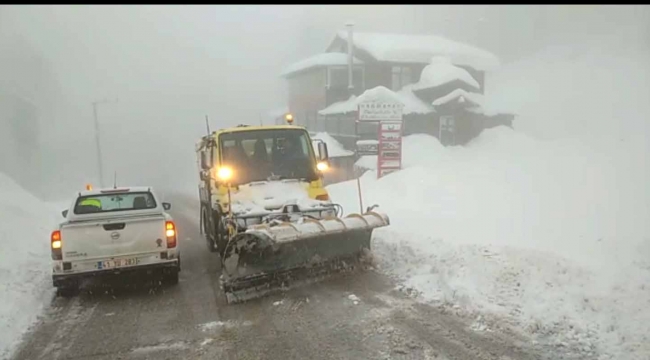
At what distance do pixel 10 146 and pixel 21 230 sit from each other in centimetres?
3986

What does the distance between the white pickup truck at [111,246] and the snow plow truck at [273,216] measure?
1.00 m

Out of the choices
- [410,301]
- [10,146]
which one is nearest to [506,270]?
[410,301]

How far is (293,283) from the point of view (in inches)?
339

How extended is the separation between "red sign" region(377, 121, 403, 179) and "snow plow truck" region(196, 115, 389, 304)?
10523 mm

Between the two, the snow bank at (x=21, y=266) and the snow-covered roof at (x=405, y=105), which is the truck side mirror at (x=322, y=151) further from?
the snow-covered roof at (x=405, y=105)

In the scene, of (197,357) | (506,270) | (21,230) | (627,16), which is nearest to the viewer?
(197,357)

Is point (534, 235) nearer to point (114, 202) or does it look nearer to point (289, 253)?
point (289, 253)

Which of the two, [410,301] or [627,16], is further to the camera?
[627,16]

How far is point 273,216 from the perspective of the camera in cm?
939

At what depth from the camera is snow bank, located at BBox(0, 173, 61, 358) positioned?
7.34 meters

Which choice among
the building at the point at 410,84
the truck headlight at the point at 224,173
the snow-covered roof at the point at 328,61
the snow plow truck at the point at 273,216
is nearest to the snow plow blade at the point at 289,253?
the snow plow truck at the point at 273,216

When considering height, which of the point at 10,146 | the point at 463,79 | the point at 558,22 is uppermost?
the point at 558,22

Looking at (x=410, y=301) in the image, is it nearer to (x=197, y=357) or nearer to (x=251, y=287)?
(x=251, y=287)

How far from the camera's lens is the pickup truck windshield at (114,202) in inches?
372
